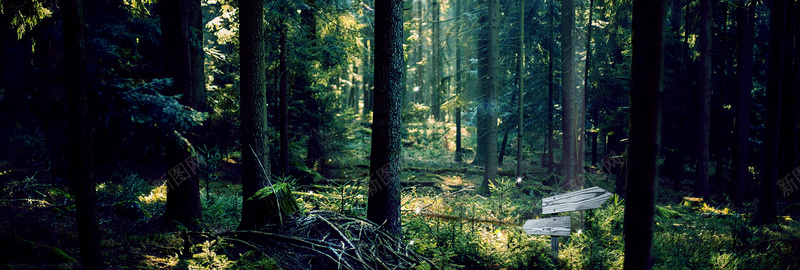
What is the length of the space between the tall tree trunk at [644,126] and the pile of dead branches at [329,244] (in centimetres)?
323

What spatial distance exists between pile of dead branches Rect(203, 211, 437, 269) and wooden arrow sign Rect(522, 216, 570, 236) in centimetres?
185

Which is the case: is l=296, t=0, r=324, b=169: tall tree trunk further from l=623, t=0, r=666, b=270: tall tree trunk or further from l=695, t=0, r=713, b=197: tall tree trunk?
l=695, t=0, r=713, b=197: tall tree trunk

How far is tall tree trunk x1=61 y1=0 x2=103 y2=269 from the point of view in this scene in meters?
4.80

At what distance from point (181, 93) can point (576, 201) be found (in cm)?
810

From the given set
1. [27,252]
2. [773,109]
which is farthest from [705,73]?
[27,252]

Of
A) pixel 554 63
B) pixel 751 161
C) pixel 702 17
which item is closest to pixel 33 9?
pixel 702 17

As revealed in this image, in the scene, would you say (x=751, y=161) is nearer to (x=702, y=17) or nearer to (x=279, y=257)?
(x=702, y=17)

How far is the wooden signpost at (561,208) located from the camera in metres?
6.69

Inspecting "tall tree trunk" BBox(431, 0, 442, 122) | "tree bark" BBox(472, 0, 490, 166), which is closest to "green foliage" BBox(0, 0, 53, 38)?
"tall tree trunk" BBox(431, 0, 442, 122)

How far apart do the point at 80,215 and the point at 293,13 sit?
11.4 m

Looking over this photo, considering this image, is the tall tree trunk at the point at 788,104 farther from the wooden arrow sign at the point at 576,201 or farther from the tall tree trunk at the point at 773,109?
the wooden arrow sign at the point at 576,201

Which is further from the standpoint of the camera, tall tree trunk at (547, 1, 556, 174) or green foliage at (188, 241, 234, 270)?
tall tree trunk at (547, 1, 556, 174)

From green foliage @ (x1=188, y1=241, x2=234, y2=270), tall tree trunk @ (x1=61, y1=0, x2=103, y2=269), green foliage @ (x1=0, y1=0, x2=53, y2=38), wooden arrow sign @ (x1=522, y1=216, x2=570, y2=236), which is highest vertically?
green foliage @ (x1=0, y1=0, x2=53, y2=38)

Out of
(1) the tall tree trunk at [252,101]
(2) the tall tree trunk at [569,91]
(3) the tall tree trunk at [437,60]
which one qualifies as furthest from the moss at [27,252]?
(2) the tall tree trunk at [569,91]
